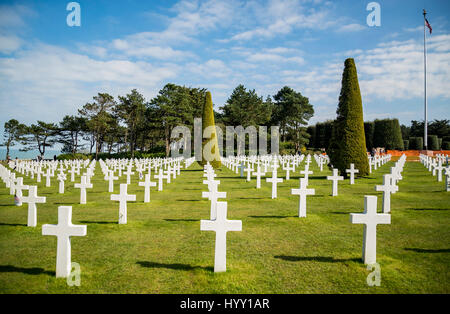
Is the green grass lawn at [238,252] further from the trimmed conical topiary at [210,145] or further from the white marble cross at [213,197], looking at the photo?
the trimmed conical topiary at [210,145]

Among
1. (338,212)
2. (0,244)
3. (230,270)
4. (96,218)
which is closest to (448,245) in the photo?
(338,212)

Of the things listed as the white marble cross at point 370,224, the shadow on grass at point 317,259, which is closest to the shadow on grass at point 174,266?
the shadow on grass at point 317,259

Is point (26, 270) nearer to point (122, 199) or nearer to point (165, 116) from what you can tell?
point (122, 199)

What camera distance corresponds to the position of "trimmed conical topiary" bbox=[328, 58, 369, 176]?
1616cm

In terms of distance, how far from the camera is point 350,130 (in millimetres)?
16266

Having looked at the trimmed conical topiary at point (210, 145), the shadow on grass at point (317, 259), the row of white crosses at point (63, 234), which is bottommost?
the shadow on grass at point (317, 259)

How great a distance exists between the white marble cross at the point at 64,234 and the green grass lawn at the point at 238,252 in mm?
181

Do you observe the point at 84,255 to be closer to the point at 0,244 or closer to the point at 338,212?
the point at 0,244

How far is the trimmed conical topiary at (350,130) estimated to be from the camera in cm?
1616

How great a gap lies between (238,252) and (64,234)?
2664 millimetres

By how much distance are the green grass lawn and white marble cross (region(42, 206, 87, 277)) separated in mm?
181

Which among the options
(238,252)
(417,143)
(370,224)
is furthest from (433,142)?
(238,252)

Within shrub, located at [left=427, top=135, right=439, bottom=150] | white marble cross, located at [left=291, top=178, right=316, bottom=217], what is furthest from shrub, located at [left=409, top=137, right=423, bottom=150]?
white marble cross, located at [left=291, top=178, right=316, bottom=217]
